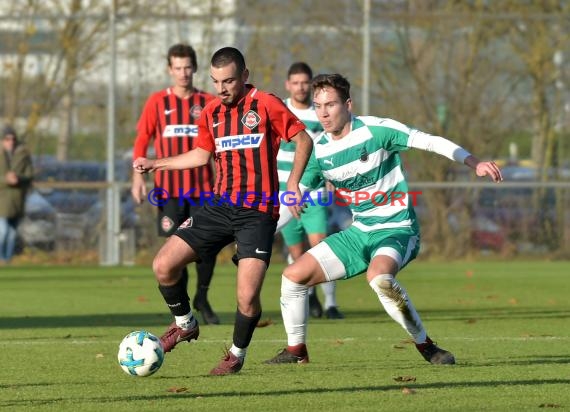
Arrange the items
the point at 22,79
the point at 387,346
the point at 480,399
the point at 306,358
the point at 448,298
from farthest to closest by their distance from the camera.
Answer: the point at 22,79, the point at 448,298, the point at 387,346, the point at 306,358, the point at 480,399

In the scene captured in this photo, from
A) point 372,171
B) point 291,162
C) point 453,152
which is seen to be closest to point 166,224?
point 291,162

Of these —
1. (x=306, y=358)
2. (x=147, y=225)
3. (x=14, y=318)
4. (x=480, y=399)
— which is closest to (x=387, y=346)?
(x=306, y=358)

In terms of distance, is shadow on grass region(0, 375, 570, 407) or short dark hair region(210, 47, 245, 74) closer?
shadow on grass region(0, 375, 570, 407)

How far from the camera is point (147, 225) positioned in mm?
18406

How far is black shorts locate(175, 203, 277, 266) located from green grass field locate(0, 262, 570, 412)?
0.70m

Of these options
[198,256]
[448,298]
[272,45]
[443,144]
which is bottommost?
[448,298]

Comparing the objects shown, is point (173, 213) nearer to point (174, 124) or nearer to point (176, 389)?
point (174, 124)

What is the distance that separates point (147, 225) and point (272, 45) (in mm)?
3120

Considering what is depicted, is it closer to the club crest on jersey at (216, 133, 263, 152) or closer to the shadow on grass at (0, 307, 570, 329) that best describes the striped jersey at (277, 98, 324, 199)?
the shadow on grass at (0, 307, 570, 329)

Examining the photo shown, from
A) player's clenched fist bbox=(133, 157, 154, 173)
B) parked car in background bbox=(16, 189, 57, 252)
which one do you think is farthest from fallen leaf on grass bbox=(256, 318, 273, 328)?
parked car in background bbox=(16, 189, 57, 252)

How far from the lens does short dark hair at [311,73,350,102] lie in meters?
7.81

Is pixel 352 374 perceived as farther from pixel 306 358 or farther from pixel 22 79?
pixel 22 79

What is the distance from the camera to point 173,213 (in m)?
10.4

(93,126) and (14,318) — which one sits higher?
(93,126)
